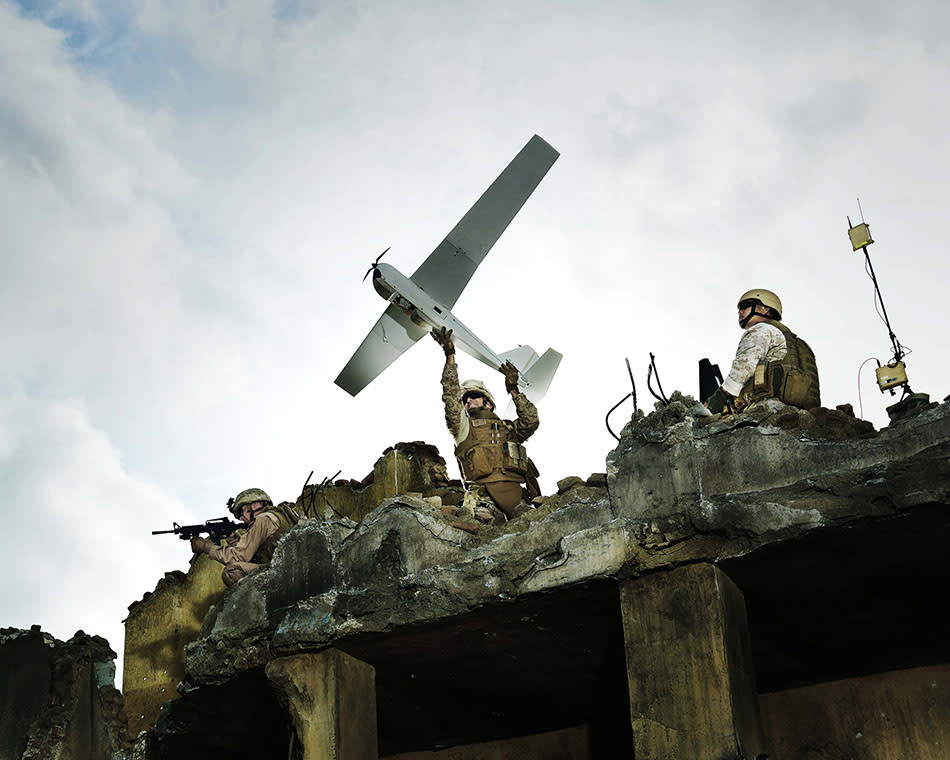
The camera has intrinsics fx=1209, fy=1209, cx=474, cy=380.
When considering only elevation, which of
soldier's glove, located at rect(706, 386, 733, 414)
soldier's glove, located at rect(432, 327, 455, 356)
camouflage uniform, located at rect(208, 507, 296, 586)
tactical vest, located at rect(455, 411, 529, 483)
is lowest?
camouflage uniform, located at rect(208, 507, 296, 586)

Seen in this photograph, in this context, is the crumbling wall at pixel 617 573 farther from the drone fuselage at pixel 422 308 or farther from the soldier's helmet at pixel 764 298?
the drone fuselage at pixel 422 308

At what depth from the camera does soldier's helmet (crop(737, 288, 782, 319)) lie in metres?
11.1

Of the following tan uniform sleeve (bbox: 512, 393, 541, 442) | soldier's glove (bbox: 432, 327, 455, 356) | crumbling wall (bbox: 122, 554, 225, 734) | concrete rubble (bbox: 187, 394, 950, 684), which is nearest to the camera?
concrete rubble (bbox: 187, 394, 950, 684)

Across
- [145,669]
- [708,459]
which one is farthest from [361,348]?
[708,459]

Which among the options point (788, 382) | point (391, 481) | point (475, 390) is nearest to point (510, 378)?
point (475, 390)

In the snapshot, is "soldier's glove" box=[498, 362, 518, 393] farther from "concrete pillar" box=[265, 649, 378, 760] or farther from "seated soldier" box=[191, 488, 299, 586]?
"concrete pillar" box=[265, 649, 378, 760]

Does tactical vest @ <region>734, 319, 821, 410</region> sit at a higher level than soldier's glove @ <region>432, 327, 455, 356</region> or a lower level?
lower

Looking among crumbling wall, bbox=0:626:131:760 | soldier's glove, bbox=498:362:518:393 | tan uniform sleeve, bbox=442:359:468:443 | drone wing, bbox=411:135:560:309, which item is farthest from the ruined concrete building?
drone wing, bbox=411:135:560:309

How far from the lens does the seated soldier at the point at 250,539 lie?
11.9 meters

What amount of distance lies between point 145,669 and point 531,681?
834cm

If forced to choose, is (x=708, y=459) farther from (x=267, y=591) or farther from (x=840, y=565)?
(x=267, y=591)

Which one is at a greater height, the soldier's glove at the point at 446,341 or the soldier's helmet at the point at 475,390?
the soldier's glove at the point at 446,341

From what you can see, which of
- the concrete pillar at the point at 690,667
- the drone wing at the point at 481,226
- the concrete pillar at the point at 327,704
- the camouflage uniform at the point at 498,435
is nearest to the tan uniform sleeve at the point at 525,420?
the camouflage uniform at the point at 498,435

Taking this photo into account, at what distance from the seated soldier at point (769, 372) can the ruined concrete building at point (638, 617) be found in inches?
30.2
